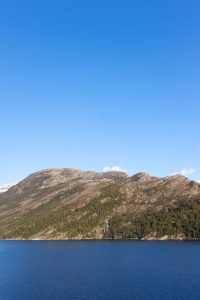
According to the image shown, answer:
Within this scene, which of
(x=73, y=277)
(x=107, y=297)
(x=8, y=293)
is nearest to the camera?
(x=107, y=297)

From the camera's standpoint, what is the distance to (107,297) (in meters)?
141

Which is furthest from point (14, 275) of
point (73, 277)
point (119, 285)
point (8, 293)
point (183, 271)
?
point (183, 271)

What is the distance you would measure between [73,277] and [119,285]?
29.8 m

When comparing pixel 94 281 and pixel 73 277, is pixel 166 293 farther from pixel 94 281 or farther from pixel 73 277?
pixel 73 277

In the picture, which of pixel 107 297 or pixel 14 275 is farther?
pixel 14 275

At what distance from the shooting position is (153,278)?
17275cm

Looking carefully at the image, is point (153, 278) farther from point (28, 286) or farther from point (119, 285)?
point (28, 286)

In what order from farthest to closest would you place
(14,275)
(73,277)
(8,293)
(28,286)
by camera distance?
(14,275) < (73,277) < (28,286) < (8,293)

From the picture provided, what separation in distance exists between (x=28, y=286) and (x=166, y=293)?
56.8m

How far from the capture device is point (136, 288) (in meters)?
154

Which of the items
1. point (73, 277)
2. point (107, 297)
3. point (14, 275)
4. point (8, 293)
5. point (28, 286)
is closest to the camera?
point (107, 297)

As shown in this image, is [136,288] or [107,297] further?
[136,288]

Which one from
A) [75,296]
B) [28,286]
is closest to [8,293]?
[28,286]

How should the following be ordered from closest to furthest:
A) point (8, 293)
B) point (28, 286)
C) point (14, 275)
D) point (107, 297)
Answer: point (107, 297), point (8, 293), point (28, 286), point (14, 275)
